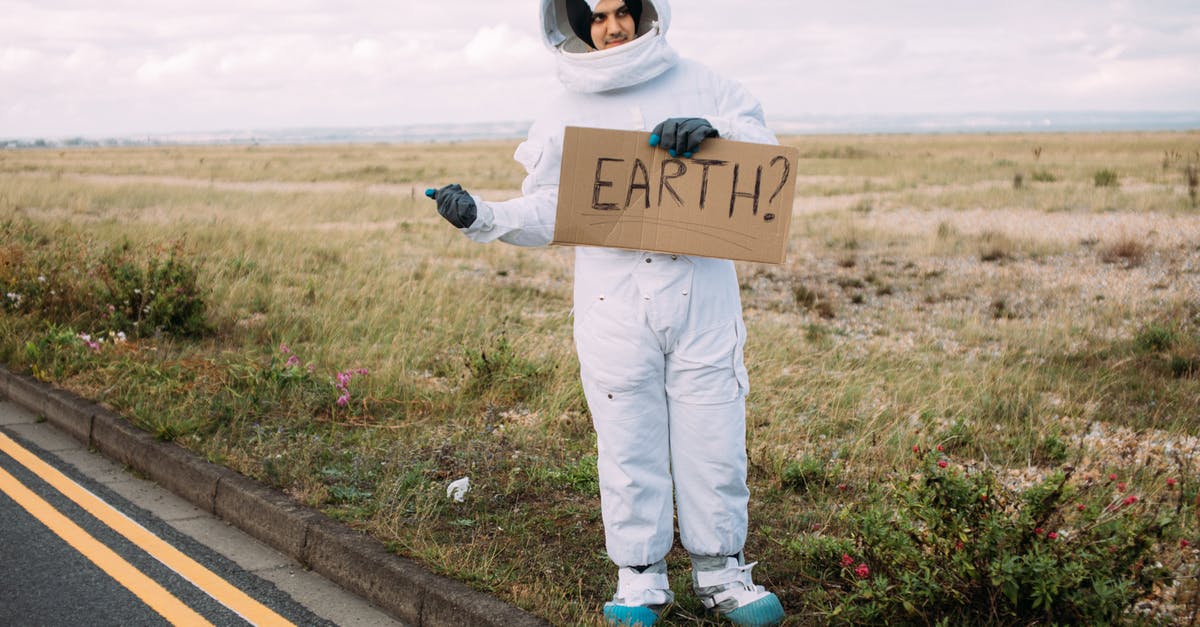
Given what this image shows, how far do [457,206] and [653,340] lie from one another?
2.50ft

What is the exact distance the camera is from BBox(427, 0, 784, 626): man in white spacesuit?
3.24 metres

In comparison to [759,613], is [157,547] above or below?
below

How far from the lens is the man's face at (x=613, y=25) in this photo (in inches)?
132

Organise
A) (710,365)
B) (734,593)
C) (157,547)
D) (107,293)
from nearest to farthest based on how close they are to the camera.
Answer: (710,365), (734,593), (157,547), (107,293)

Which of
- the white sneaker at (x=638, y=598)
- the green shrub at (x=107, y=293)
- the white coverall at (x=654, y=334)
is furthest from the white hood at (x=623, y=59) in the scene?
the green shrub at (x=107, y=293)

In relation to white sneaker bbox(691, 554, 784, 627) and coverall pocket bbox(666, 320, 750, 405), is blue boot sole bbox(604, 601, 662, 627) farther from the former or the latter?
coverall pocket bbox(666, 320, 750, 405)

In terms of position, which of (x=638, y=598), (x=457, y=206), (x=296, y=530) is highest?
(x=457, y=206)

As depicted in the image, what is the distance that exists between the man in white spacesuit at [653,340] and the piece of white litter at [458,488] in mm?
1333

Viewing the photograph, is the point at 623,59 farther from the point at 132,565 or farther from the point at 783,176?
the point at 132,565

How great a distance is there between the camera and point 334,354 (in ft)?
24.8

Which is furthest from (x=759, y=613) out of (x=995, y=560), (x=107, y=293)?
(x=107, y=293)

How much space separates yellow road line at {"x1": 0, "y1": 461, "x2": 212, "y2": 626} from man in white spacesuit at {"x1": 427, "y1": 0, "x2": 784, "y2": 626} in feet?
5.53

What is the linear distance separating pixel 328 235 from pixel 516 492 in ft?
39.7

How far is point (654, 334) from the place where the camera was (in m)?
3.25
